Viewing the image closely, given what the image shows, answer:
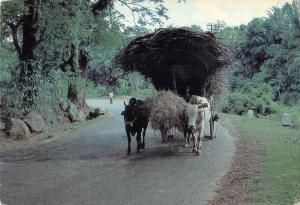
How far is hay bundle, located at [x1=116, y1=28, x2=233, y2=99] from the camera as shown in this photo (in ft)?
40.2

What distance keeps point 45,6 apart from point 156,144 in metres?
5.98

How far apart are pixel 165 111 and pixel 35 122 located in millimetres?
7314

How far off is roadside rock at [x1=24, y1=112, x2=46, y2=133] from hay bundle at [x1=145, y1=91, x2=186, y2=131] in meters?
6.42

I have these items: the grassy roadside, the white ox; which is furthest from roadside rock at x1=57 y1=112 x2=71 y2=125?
the white ox

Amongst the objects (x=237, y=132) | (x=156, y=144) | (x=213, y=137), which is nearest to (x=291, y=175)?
(x=156, y=144)

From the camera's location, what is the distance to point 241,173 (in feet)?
31.2

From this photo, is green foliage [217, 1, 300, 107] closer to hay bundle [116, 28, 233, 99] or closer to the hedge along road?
hay bundle [116, 28, 233, 99]

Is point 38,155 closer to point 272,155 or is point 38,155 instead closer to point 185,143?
point 185,143

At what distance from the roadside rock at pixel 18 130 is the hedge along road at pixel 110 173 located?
136 cm

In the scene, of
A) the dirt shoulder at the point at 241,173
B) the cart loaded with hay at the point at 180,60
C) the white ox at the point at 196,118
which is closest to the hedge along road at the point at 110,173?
the dirt shoulder at the point at 241,173

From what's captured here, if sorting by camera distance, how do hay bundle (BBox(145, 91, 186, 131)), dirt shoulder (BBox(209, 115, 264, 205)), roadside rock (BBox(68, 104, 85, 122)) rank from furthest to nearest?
1. roadside rock (BBox(68, 104, 85, 122))
2. hay bundle (BBox(145, 91, 186, 131))
3. dirt shoulder (BBox(209, 115, 264, 205))

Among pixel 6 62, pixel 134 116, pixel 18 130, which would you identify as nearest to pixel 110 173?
pixel 134 116

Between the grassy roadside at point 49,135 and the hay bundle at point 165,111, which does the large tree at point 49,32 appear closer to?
the grassy roadside at point 49,135

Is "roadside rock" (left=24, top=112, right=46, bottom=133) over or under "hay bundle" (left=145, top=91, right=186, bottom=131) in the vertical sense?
under
